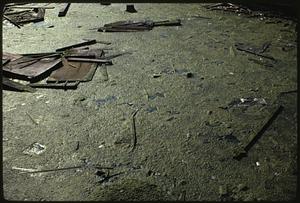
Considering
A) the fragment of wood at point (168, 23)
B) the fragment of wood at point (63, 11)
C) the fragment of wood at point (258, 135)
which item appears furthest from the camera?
the fragment of wood at point (63, 11)

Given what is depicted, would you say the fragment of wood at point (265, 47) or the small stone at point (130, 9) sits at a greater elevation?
the small stone at point (130, 9)

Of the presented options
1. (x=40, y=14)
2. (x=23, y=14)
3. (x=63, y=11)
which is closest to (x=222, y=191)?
(x=63, y=11)

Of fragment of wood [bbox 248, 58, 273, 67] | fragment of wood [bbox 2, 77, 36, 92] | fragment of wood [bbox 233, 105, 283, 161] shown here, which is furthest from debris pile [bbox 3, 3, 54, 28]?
fragment of wood [bbox 233, 105, 283, 161]

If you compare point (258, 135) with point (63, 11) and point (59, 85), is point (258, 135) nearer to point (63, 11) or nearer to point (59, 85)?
point (59, 85)

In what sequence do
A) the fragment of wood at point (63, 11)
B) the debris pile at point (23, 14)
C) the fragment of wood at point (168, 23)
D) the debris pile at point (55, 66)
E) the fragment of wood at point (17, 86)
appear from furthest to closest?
the fragment of wood at point (63, 11) → the debris pile at point (23, 14) → the fragment of wood at point (168, 23) → the debris pile at point (55, 66) → the fragment of wood at point (17, 86)

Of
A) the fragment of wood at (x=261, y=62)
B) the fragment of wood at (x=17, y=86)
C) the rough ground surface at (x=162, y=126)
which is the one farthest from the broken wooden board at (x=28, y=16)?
the fragment of wood at (x=261, y=62)

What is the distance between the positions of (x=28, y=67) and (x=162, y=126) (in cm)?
275

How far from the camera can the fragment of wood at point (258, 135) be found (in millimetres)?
3603

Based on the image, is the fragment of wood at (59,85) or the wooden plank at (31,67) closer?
the fragment of wood at (59,85)

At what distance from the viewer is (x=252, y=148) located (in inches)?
147

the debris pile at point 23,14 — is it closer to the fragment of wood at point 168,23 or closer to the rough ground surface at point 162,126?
the rough ground surface at point 162,126

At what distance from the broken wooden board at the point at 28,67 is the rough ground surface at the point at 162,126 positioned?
0.47m

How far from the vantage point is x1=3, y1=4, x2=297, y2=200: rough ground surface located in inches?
127

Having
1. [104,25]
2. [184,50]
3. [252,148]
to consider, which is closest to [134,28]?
[104,25]
